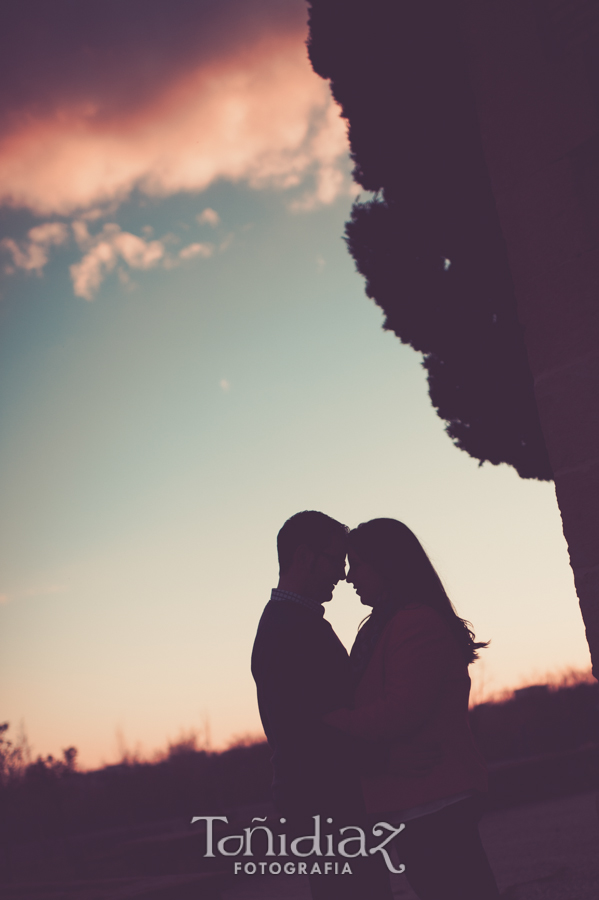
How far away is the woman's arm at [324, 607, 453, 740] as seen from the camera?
6.49ft

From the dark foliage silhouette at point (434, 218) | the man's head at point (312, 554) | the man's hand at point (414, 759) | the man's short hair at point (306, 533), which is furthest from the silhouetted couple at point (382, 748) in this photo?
the dark foliage silhouette at point (434, 218)

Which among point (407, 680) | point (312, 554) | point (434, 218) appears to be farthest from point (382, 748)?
point (434, 218)

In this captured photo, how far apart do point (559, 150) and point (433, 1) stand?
223 inches

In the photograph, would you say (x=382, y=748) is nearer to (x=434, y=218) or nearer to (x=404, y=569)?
(x=404, y=569)

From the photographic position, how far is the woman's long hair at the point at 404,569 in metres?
2.28

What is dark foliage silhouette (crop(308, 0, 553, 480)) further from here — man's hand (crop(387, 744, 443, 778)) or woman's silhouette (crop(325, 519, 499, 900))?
man's hand (crop(387, 744, 443, 778))

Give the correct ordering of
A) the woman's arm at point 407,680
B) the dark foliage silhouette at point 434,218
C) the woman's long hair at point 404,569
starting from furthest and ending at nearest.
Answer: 1. the dark foliage silhouette at point 434,218
2. the woman's long hair at point 404,569
3. the woman's arm at point 407,680

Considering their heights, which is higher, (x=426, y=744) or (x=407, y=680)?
(x=407, y=680)

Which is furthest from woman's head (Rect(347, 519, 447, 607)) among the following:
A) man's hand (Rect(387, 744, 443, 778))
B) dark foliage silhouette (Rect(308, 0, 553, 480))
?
dark foliage silhouette (Rect(308, 0, 553, 480))

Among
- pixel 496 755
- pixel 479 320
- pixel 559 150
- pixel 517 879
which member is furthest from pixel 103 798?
pixel 559 150

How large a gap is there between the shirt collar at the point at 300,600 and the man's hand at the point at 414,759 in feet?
1.54

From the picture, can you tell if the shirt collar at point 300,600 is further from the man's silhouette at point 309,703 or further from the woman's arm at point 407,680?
the woman's arm at point 407,680

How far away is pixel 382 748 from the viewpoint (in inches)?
80.0

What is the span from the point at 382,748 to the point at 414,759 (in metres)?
0.09
